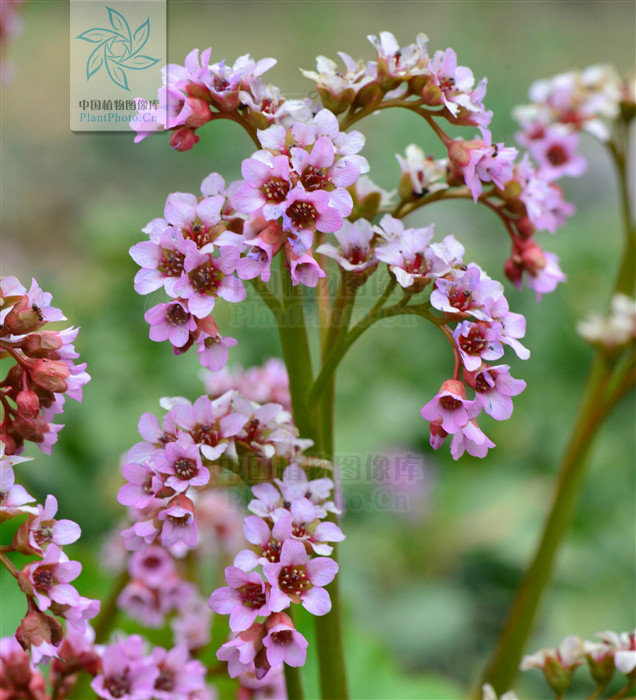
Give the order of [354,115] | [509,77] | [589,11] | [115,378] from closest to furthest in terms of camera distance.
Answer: [354,115] < [115,378] < [509,77] < [589,11]

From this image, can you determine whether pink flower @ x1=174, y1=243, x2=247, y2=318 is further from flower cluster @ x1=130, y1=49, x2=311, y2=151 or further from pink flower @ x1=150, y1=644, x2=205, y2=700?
pink flower @ x1=150, y1=644, x2=205, y2=700

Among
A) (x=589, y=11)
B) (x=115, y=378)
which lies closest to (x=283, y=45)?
(x=589, y=11)

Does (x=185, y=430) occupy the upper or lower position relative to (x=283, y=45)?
lower

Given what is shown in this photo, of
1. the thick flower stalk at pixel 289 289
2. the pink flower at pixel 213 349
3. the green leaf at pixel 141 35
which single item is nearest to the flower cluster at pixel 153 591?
the thick flower stalk at pixel 289 289

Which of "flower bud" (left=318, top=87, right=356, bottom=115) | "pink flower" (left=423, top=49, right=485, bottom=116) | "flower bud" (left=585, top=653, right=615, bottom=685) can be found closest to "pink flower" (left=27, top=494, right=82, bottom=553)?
"flower bud" (left=318, top=87, right=356, bottom=115)

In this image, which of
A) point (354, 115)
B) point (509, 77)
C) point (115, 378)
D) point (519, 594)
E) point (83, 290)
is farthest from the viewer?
point (509, 77)

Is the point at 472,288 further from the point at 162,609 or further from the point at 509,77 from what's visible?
the point at 509,77

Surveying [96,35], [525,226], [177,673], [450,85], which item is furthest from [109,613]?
[96,35]
